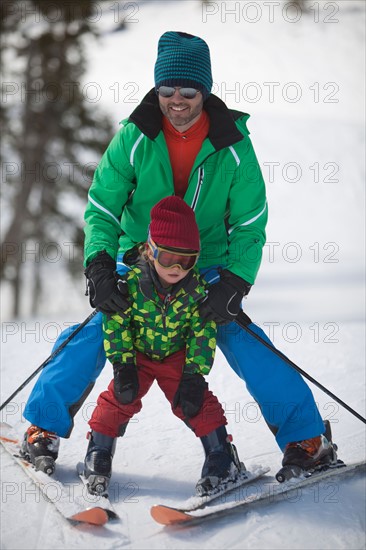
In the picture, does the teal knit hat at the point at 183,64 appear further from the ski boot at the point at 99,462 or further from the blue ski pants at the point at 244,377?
the ski boot at the point at 99,462

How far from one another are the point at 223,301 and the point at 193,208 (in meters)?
0.50

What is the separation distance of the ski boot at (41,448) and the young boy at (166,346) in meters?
0.19

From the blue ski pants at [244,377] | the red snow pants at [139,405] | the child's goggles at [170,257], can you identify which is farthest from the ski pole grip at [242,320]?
the child's goggles at [170,257]

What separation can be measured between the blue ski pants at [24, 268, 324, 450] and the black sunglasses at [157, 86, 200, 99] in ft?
3.56

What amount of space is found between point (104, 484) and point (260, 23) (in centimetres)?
3368

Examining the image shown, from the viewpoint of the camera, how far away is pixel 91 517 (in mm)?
2752

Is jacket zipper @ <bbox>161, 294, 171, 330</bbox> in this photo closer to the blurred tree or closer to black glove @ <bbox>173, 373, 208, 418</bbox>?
black glove @ <bbox>173, 373, 208, 418</bbox>

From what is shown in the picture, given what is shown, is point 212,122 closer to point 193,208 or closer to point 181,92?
point 181,92

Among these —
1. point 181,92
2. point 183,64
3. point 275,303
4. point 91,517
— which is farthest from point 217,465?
point 275,303

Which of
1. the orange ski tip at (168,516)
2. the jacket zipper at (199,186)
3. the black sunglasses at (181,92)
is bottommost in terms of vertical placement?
the orange ski tip at (168,516)

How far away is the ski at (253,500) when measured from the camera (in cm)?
277

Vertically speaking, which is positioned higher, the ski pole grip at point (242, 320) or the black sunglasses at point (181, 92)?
the black sunglasses at point (181, 92)

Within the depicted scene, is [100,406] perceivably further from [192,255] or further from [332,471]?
[332,471]

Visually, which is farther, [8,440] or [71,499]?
[8,440]
